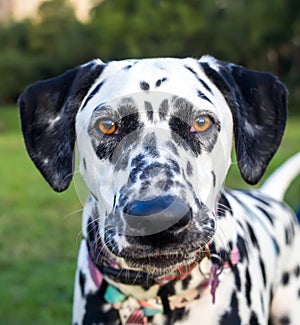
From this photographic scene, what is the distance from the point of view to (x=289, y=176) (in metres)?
4.07

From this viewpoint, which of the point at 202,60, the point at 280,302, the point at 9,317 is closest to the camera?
the point at 202,60

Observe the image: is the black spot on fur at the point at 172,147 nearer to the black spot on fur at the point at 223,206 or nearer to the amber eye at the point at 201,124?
the amber eye at the point at 201,124

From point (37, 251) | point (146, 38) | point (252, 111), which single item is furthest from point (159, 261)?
point (146, 38)

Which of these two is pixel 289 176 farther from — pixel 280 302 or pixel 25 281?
pixel 25 281

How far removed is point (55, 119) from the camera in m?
2.97

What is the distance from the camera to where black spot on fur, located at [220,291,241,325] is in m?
2.85

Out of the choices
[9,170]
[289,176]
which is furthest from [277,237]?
[9,170]

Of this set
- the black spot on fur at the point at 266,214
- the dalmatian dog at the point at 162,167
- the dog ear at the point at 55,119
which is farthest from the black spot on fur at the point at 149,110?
the black spot on fur at the point at 266,214

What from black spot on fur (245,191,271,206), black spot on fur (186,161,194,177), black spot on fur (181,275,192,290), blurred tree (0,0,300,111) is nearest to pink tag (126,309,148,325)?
black spot on fur (181,275,192,290)

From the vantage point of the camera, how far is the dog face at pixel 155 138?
233cm

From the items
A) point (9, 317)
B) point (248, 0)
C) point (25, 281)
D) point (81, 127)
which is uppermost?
point (81, 127)

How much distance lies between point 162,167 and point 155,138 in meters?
0.19

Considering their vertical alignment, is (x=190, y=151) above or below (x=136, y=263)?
above

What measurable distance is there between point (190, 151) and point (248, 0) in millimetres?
37979
